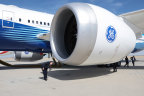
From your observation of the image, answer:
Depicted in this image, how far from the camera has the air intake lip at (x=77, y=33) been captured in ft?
17.3

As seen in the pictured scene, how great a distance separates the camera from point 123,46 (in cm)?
657

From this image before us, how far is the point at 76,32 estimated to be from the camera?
7.49 m

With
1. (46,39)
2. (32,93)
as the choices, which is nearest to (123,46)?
(32,93)

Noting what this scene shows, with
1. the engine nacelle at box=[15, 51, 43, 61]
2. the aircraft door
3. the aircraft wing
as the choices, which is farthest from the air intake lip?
the engine nacelle at box=[15, 51, 43, 61]

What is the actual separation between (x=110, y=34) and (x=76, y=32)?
208 cm

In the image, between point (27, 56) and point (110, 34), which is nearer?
point (110, 34)

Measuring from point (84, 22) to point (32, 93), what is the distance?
2.91 m

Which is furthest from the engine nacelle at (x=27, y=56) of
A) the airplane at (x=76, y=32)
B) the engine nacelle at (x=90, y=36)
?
the engine nacelle at (x=90, y=36)

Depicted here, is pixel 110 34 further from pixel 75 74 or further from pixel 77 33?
pixel 75 74

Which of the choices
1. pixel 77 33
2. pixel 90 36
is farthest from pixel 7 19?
pixel 90 36

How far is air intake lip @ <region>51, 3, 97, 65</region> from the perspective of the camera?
5.29 meters

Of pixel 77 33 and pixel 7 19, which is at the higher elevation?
pixel 7 19

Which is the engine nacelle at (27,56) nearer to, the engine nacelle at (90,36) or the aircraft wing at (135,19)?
the engine nacelle at (90,36)

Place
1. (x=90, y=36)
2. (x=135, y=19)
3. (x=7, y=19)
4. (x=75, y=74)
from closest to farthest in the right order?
(x=90, y=36) < (x=75, y=74) < (x=135, y=19) < (x=7, y=19)
